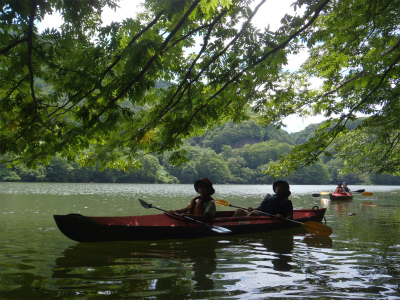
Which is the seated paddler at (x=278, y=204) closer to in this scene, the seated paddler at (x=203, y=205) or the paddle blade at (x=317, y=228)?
the paddle blade at (x=317, y=228)

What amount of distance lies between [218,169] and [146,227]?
104 m

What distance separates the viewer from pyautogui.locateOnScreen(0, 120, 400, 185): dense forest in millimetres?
76875

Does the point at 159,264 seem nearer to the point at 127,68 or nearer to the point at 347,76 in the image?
the point at 127,68

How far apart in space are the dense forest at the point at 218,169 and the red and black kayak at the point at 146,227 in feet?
122

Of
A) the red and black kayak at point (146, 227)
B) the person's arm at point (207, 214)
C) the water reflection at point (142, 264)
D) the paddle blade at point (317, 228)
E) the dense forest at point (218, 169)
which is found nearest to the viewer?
the water reflection at point (142, 264)

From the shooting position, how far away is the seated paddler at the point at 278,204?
379 inches

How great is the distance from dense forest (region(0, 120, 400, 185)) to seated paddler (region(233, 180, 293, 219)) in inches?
1428

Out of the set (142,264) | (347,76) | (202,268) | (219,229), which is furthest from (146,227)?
(347,76)

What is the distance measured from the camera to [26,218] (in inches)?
484

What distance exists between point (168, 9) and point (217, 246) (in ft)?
19.2

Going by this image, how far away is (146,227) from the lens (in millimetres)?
7523

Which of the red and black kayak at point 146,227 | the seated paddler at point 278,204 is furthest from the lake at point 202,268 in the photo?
the seated paddler at point 278,204

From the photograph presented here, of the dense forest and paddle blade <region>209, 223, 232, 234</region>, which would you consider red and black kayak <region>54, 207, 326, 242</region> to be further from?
the dense forest

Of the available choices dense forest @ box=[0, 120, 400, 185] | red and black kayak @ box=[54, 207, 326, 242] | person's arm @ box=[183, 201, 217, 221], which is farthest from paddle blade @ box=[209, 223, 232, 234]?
dense forest @ box=[0, 120, 400, 185]
